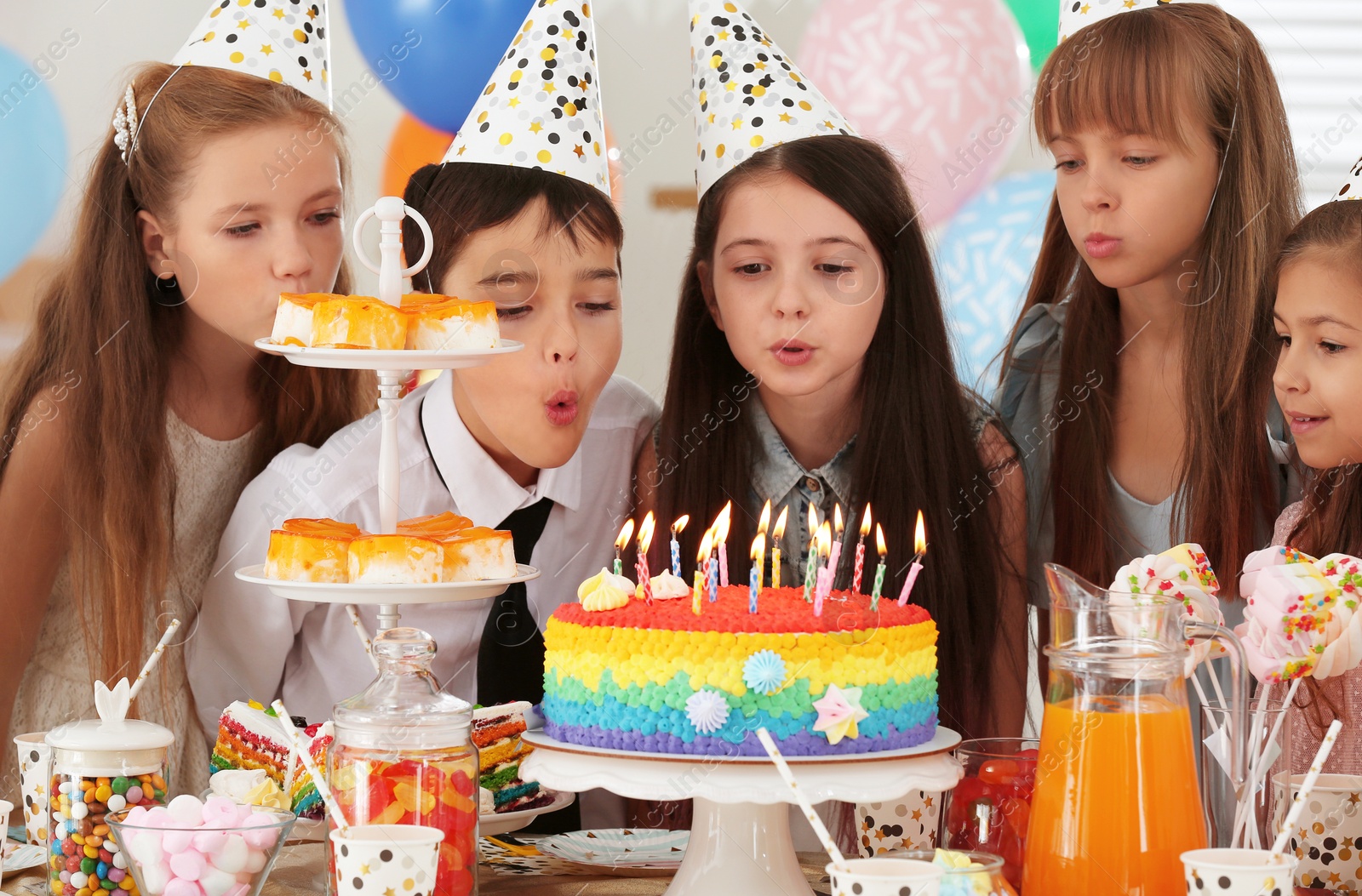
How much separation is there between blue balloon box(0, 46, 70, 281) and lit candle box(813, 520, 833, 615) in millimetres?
1841

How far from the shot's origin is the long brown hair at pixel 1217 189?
76.8 inches

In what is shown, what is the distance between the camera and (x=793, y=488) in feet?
7.02

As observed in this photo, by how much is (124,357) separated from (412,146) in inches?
31.9

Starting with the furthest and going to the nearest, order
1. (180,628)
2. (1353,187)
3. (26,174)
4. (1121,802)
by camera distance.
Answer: (26,174)
(180,628)
(1353,187)
(1121,802)

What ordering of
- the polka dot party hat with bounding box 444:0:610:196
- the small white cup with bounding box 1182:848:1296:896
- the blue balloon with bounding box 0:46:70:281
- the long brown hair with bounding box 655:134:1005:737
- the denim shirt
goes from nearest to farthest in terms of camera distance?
the small white cup with bounding box 1182:848:1296:896
the polka dot party hat with bounding box 444:0:610:196
the long brown hair with bounding box 655:134:1005:737
the denim shirt
the blue balloon with bounding box 0:46:70:281

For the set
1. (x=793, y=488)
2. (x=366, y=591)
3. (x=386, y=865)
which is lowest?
(x=386, y=865)

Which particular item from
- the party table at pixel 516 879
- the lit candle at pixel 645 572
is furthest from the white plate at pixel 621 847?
the lit candle at pixel 645 572

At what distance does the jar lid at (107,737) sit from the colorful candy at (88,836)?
0.03 meters

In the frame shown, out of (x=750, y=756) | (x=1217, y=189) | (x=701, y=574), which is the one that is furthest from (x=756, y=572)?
(x=1217, y=189)

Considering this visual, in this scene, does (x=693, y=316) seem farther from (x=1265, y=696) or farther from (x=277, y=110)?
(x=1265, y=696)

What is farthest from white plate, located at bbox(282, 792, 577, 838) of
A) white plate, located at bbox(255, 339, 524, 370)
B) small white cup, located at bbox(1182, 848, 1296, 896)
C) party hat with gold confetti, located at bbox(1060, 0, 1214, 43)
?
party hat with gold confetti, located at bbox(1060, 0, 1214, 43)

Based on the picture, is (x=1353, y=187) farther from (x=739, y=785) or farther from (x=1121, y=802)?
(x=739, y=785)

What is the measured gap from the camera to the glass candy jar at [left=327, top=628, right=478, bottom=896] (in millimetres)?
1203

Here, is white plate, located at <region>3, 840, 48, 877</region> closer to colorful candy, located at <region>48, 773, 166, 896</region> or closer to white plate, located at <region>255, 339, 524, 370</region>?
colorful candy, located at <region>48, 773, 166, 896</region>
